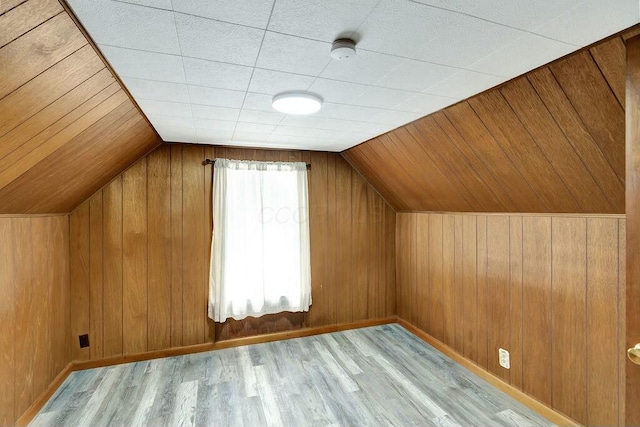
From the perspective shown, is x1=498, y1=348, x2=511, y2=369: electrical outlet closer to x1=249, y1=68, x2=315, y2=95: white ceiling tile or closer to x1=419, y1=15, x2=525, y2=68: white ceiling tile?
x1=419, y1=15, x2=525, y2=68: white ceiling tile

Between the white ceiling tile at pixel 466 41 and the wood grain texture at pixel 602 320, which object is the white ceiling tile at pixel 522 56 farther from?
the wood grain texture at pixel 602 320

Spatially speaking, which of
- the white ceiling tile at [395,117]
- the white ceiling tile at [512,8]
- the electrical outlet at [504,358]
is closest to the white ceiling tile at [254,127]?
the white ceiling tile at [395,117]

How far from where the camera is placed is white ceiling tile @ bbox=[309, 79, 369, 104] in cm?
163

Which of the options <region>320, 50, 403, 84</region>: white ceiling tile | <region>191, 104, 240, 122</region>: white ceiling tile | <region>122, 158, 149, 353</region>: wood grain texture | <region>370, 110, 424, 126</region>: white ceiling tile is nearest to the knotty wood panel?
<region>370, 110, 424, 126</region>: white ceiling tile

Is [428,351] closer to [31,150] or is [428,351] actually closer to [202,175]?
[202,175]

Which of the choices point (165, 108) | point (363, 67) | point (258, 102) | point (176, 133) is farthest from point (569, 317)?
point (176, 133)

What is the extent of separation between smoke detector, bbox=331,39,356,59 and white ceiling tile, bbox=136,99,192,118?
113 cm

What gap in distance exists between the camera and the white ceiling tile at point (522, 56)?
3.98 feet

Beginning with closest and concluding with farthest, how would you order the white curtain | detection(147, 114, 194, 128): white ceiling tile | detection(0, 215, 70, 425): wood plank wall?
detection(0, 215, 70, 425): wood plank wall
detection(147, 114, 194, 128): white ceiling tile
the white curtain

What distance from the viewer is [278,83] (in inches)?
64.2

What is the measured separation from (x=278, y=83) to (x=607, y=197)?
6.12 feet

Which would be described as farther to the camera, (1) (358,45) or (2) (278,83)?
(2) (278,83)

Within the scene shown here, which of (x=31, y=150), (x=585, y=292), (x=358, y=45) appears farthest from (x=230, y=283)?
(x=585, y=292)

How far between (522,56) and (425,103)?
62 centimetres
